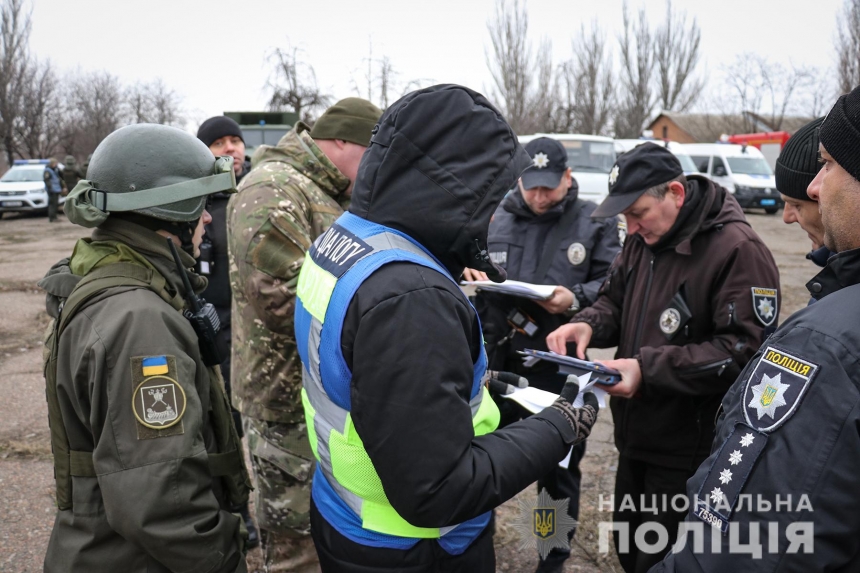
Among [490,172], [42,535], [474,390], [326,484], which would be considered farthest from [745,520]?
[42,535]

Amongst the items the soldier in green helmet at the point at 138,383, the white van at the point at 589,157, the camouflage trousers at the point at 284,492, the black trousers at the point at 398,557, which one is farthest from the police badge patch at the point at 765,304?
the white van at the point at 589,157

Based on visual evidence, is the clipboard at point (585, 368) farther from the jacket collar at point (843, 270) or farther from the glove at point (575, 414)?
the jacket collar at point (843, 270)

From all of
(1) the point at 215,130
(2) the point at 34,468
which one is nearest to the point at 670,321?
(1) the point at 215,130

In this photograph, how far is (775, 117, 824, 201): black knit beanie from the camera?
89.2 inches

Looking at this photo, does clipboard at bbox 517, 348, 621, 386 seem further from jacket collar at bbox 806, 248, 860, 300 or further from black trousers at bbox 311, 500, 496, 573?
jacket collar at bbox 806, 248, 860, 300

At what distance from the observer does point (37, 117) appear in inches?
1179

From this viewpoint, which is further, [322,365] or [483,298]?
[483,298]

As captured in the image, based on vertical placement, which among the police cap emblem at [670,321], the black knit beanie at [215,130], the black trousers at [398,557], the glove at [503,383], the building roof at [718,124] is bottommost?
the black trousers at [398,557]

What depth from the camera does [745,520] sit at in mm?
1302

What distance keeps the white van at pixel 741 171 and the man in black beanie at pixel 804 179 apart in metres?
18.8

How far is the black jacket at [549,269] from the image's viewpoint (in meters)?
3.65

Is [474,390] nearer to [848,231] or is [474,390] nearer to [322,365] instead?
[322,365]

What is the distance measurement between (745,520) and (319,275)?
110 cm

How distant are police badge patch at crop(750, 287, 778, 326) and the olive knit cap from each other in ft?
5.56
